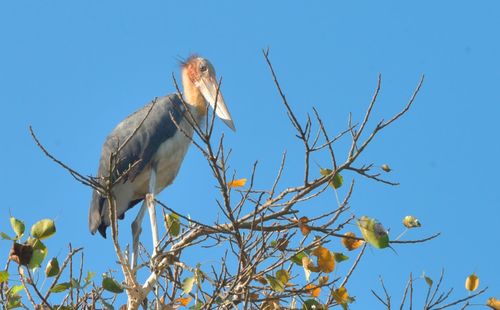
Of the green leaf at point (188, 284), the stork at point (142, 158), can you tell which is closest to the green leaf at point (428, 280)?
the green leaf at point (188, 284)

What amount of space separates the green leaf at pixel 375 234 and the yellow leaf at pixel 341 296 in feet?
1.99

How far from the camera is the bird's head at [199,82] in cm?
1033

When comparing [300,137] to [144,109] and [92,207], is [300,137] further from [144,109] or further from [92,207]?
[144,109]

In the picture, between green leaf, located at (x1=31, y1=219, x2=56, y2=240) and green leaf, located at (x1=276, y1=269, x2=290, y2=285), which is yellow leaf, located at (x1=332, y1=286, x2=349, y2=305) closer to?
green leaf, located at (x1=276, y1=269, x2=290, y2=285)

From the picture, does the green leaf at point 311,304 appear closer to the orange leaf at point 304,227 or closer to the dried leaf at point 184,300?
the orange leaf at point 304,227

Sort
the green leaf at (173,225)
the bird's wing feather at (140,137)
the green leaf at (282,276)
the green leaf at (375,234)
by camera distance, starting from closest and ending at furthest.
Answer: the green leaf at (375,234) < the green leaf at (282,276) < the green leaf at (173,225) < the bird's wing feather at (140,137)

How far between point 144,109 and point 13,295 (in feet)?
14.2

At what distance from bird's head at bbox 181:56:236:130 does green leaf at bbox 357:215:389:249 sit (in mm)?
5716

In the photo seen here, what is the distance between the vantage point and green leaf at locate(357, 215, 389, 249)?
451 centimetres

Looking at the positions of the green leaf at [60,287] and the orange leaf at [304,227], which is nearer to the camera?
the orange leaf at [304,227]

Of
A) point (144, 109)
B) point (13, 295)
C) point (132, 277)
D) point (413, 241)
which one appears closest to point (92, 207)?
point (144, 109)

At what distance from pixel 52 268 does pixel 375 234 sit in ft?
5.68

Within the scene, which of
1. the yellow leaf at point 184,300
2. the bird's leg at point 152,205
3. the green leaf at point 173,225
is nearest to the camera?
the yellow leaf at point 184,300

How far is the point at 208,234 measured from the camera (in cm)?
536
